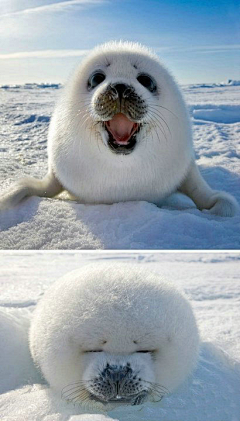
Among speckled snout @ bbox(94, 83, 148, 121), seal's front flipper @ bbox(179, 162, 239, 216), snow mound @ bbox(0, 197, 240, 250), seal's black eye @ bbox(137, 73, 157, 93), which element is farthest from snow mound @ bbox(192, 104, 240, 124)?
speckled snout @ bbox(94, 83, 148, 121)

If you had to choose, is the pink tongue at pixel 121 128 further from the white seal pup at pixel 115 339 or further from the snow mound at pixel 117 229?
the white seal pup at pixel 115 339

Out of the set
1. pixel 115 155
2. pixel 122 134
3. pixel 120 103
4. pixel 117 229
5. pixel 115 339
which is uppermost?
pixel 120 103

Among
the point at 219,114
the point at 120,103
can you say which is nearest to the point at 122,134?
the point at 120,103

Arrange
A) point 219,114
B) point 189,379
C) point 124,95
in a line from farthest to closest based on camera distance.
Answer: point 219,114 → point 124,95 → point 189,379

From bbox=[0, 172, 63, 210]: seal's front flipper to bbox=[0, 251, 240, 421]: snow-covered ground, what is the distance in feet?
1.53

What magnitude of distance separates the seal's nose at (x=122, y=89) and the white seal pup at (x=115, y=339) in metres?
0.84

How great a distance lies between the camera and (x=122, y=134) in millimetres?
2516

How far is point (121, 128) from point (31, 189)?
70 centimetres

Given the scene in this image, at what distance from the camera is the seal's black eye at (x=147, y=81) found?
2590mm

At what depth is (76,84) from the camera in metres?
2.77

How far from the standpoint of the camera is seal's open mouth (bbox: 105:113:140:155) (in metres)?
2.47

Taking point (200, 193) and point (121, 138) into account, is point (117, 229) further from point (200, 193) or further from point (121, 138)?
point (200, 193)

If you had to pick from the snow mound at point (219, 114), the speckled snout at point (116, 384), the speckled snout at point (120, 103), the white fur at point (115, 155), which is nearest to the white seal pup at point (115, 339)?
the speckled snout at point (116, 384)

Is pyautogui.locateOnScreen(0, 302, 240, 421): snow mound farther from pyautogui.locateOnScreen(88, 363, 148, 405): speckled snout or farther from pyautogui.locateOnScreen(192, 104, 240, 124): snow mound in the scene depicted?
pyautogui.locateOnScreen(192, 104, 240, 124): snow mound
